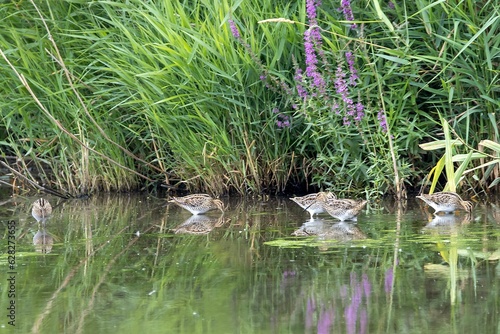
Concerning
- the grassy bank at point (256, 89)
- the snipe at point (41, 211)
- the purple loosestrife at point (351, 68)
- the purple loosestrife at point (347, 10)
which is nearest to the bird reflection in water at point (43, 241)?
the snipe at point (41, 211)

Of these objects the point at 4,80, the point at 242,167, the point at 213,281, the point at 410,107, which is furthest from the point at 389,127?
the point at 4,80

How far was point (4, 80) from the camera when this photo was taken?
10586mm

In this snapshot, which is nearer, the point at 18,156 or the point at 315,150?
the point at 315,150

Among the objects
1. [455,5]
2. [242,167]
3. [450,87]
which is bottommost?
[242,167]

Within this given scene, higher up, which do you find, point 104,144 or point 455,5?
point 455,5

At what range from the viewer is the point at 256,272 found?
22.0 feet

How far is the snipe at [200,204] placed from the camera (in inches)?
368

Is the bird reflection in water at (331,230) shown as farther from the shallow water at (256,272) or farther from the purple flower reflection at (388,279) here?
the purple flower reflection at (388,279)

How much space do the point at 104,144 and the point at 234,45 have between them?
200cm

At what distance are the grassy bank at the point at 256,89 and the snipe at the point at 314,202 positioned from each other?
0.44 meters

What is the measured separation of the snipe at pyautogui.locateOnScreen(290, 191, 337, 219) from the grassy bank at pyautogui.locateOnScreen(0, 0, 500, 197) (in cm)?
44

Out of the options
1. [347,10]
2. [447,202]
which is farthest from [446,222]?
[347,10]

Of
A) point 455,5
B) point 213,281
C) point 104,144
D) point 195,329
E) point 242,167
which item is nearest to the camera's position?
point 195,329

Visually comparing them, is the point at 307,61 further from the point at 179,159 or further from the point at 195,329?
the point at 195,329
